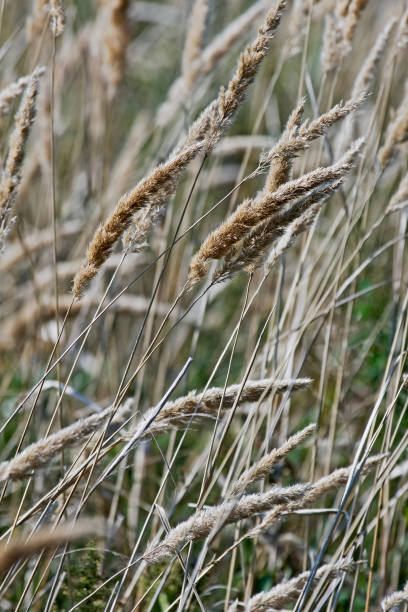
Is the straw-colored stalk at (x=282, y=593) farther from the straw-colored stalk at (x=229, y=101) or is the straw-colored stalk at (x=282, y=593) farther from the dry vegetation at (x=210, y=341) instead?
the straw-colored stalk at (x=229, y=101)

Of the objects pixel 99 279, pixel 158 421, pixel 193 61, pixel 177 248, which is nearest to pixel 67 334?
pixel 99 279

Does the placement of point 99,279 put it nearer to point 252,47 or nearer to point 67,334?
point 67,334

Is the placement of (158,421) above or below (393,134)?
below

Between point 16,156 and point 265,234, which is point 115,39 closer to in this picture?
point 16,156

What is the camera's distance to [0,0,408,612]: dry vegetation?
0.90m

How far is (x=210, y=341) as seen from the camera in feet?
7.75

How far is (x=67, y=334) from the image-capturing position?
191 centimetres

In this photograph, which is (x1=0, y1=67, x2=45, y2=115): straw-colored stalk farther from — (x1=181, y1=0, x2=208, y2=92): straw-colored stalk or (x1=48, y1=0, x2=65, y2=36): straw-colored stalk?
(x1=181, y1=0, x2=208, y2=92): straw-colored stalk

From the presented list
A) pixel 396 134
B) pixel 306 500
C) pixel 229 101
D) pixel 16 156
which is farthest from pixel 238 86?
pixel 306 500

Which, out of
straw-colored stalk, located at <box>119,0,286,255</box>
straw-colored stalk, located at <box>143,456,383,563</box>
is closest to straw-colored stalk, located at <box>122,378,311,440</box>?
straw-colored stalk, located at <box>143,456,383,563</box>

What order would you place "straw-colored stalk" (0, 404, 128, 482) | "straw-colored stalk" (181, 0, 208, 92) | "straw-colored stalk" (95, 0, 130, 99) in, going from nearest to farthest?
"straw-colored stalk" (0, 404, 128, 482) < "straw-colored stalk" (181, 0, 208, 92) < "straw-colored stalk" (95, 0, 130, 99)

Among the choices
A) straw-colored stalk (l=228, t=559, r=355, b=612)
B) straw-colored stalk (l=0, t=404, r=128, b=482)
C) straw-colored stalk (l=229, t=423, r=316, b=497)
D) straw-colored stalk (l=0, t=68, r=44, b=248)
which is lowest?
straw-colored stalk (l=228, t=559, r=355, b=612)

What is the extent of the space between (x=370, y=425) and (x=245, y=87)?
A: 52cm

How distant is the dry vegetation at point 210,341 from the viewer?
90 centimetres
